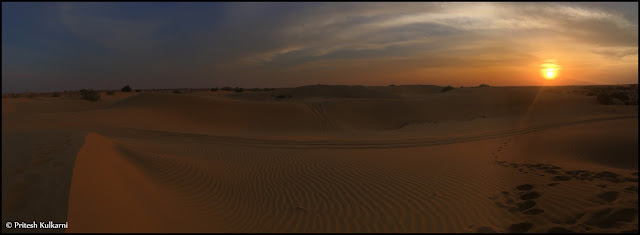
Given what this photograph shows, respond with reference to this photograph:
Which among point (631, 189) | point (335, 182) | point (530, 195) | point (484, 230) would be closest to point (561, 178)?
point (631, 189)

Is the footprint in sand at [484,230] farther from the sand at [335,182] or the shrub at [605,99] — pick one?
the shrub at [605,99]

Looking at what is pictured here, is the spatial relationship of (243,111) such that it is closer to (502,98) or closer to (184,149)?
(184,149)

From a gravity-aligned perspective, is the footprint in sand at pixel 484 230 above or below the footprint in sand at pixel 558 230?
above

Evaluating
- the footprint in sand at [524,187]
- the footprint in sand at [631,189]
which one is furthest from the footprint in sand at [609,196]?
the footprint in sand at [524,187]

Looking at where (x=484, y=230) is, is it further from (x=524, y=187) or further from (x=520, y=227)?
(x=524, y=187)

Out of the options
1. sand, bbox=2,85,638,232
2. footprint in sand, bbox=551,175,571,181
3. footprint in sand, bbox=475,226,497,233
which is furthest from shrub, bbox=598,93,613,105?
footprint in sand, bbox=475,226,497,233

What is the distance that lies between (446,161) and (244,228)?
6.59 metres

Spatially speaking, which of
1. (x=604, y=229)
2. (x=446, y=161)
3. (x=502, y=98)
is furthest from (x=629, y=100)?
(x=604, y=229)

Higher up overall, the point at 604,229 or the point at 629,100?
the point at 629,100

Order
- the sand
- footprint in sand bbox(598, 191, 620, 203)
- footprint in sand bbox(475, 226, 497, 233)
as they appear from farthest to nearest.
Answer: footprint in sand bbox(598, 191, 620, 203) → footprint in sand bbox(475, 226, 497, 233) → the sand

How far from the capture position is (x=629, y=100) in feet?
81.3

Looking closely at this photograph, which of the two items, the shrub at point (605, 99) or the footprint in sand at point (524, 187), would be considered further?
the shrub at point (605, 99)

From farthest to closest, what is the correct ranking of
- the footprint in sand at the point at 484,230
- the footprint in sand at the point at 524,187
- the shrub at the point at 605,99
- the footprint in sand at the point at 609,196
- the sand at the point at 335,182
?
the shrub at the point at 605,99, the footprint in sand at the point at 524,187, the footprint in sand at the point at 609,196, the footprint in sand at the point at 484,230, the sand at the point at 335,182

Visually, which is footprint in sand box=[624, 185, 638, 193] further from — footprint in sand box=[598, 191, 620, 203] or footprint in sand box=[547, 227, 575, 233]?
footprint in sand box=[547, 227, 575, 233]
